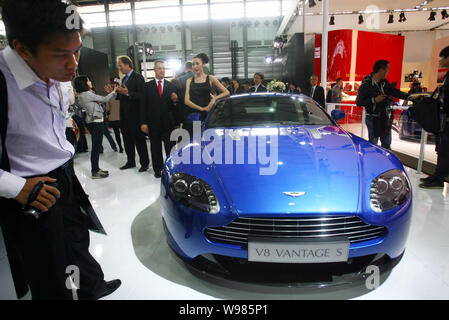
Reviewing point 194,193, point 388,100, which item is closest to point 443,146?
point 388,100

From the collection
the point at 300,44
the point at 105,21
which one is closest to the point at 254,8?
the point at 300,44

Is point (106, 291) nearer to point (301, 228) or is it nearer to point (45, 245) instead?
point (45, 245)

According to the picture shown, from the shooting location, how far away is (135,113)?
13.1 feet

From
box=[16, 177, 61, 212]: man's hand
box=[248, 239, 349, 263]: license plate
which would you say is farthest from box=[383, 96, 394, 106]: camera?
box=[16, 177, 61, 212]: man's hand

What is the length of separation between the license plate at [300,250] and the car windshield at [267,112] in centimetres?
123

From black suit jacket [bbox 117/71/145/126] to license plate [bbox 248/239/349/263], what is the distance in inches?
126

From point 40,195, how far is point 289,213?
0.93m

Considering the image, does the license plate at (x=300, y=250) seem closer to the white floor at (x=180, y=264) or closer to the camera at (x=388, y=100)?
the white floor at (x=180, y=264)

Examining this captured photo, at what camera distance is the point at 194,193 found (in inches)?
56.2

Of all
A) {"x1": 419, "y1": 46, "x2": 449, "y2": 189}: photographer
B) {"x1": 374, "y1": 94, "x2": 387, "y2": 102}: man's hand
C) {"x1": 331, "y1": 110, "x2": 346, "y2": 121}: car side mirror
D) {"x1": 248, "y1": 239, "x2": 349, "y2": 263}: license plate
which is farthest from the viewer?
{"x1": 374, "y1": 94, "x2": 387, "y2": 102}: man's hand

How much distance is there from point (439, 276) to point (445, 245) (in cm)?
43

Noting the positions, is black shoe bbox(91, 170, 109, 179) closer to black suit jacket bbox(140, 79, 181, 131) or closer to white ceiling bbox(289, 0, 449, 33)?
black suit jacket bbox(140, 79, 181, 131)

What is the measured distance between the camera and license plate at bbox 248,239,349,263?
120 centimetres
